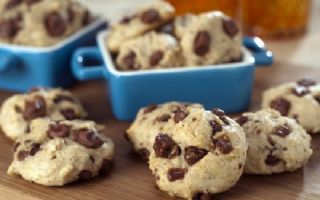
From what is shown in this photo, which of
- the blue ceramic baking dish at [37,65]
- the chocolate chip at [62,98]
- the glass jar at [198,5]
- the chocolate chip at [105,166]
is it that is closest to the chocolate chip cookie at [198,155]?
the chocolate chip at [105,166]

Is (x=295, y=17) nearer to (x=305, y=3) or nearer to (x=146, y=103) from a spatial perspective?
(x=305, y=3)

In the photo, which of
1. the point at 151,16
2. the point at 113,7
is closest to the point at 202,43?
the point at 151,16

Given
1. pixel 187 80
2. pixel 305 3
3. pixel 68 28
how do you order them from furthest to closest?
pixel 305 3 < pixel 68 28 < pixel 187 80

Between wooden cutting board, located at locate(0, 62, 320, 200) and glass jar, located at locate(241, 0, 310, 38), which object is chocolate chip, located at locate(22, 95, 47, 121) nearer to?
wooden cutting board, located at locate(0, 62, 320, 200)

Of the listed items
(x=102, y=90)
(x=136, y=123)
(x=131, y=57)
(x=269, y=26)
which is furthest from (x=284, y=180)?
(x=269, y=26)

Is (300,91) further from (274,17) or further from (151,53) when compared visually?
(274,17)

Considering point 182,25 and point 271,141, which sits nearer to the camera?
point 271,141
